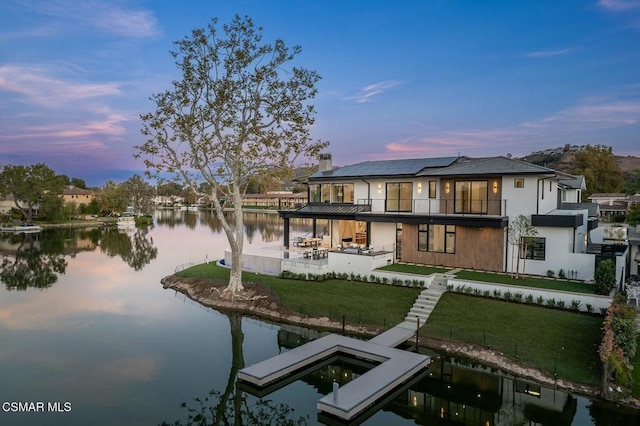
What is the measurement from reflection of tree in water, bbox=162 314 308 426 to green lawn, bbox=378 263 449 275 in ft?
36.9

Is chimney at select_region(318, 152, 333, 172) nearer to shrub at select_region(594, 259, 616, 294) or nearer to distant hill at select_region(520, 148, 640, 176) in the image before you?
shrub at select_region(594, 259, 616, 294)

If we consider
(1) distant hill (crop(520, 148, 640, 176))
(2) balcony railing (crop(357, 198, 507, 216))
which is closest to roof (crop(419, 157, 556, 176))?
(2) balcony railing (crop(357, 198, 507, 216))

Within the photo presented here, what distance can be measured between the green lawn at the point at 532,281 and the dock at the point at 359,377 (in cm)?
561

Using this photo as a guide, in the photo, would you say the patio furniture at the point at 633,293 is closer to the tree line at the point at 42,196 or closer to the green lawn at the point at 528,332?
the green lawn at the point at 528,332

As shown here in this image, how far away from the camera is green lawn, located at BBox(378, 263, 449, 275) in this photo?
2075 centimetres

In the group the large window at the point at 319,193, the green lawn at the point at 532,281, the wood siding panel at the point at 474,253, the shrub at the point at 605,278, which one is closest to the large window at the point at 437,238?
the wood siding panel at the point at 474,253

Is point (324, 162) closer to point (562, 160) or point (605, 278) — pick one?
point (605, 278)

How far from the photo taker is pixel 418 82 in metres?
30.2

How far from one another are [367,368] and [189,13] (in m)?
19.4

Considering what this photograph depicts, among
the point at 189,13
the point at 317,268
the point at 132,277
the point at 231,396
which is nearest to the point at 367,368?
the point at 231,396

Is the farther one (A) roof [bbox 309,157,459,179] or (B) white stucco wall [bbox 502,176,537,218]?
(A) roof [bbox 309,157,459,179]

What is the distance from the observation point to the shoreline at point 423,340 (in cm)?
1191

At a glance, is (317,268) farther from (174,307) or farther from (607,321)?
(607,321)

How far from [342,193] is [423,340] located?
1369 centimetres
